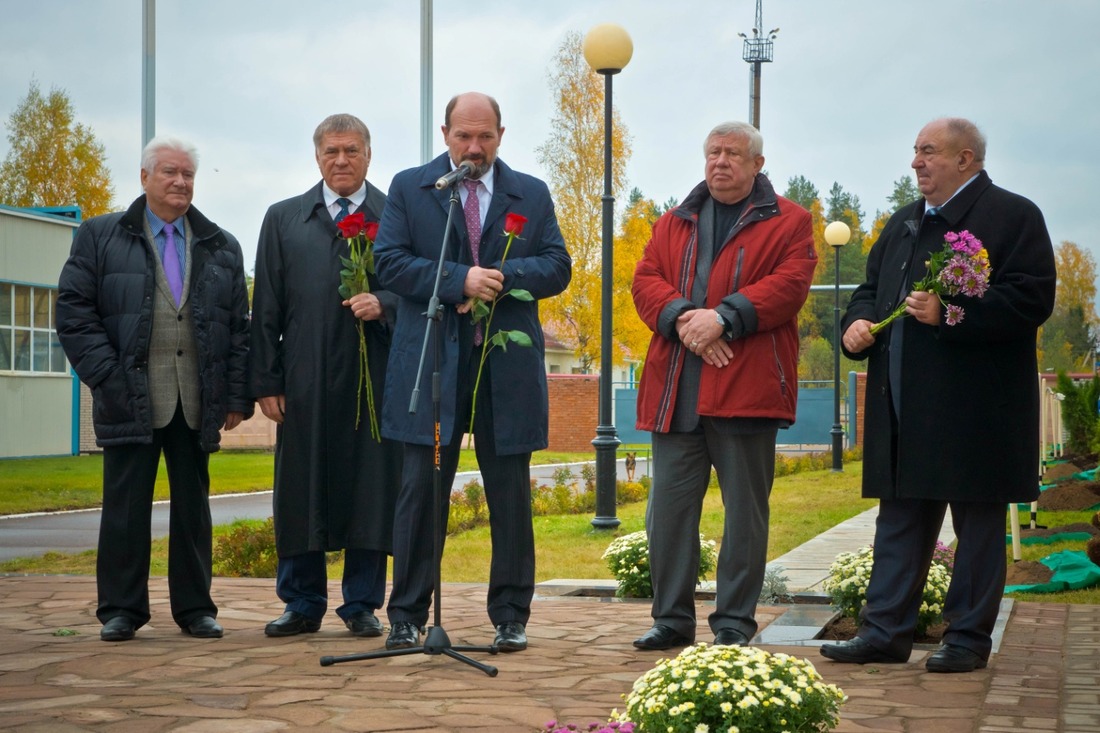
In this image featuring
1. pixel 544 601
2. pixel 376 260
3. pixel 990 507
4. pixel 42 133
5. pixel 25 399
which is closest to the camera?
pixel 990 507

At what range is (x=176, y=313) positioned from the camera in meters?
5.79

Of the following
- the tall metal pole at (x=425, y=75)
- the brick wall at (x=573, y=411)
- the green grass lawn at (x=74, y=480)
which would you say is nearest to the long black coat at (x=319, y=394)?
the tall metal pole at (x=425, y=75)

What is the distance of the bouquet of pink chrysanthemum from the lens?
16.0 ft

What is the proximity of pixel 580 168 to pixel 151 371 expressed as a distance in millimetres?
31751

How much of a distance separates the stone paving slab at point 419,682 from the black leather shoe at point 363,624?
72 millimetres

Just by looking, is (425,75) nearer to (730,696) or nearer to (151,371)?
(151,371)

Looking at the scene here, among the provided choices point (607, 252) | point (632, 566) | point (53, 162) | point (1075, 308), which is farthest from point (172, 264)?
point (1075, 308)

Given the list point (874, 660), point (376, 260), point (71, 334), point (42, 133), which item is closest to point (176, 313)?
point (71, 334)

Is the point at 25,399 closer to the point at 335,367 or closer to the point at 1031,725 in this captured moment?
the point at 335,367

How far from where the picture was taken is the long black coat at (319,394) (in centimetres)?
573

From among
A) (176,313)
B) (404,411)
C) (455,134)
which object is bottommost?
(404,411)

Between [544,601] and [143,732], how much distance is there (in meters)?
3.51

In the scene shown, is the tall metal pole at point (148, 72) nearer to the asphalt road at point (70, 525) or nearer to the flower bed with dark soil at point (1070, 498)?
the asphalt road at point (70, 525)

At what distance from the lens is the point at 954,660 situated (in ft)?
16.3
